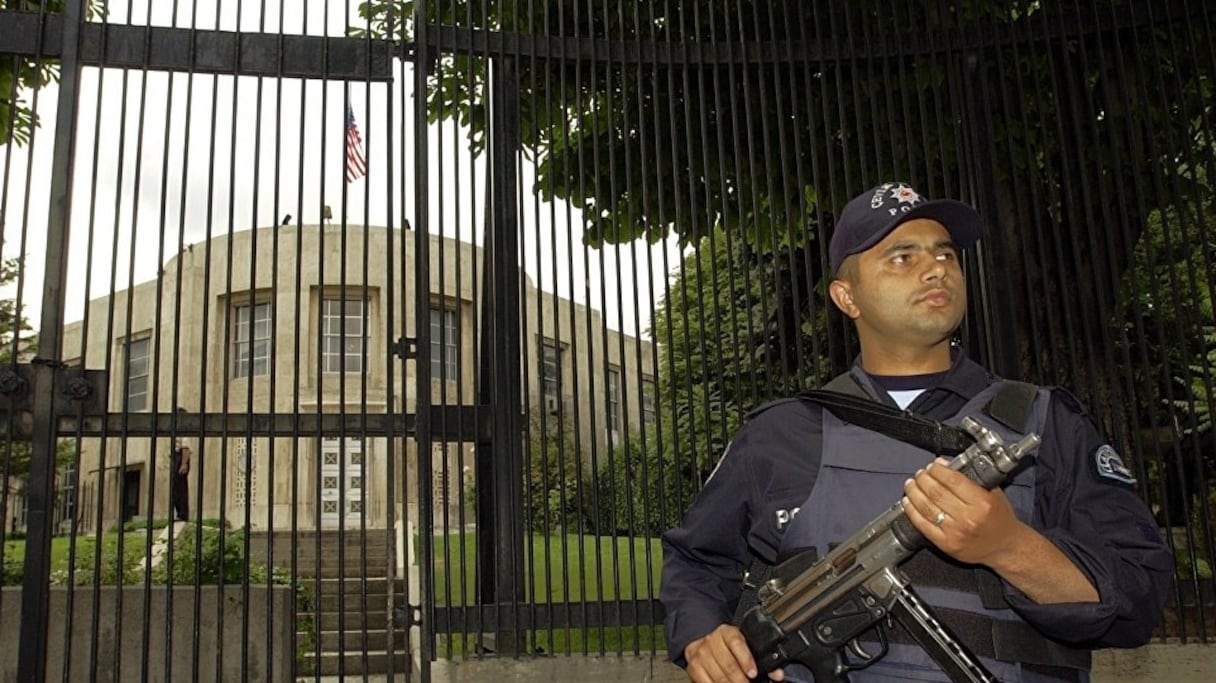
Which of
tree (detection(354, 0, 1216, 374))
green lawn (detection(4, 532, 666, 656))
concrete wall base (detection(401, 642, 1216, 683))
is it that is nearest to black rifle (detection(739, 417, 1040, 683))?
green lawn (detection(4, 532, 666, 656))

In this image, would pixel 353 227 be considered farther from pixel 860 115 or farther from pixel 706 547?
pixel 706 547

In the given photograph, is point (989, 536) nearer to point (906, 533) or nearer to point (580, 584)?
point (906, 533)

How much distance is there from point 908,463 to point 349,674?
9.60 metres

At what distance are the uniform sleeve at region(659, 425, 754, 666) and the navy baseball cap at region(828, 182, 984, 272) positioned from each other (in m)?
0.54

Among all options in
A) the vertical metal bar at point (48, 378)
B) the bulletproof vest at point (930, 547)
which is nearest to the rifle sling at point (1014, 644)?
the bulletproof vest at point (930, 547)

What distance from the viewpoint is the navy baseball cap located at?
2.61 meters

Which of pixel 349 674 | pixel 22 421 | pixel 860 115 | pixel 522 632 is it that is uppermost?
pixel 860 115

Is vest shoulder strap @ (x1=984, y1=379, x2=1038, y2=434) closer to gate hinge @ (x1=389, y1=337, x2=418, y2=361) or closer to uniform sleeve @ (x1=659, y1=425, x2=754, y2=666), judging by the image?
uniform sleeve @ (x1=659, y1=425, x2=754, y2=666)

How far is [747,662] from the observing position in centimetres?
236

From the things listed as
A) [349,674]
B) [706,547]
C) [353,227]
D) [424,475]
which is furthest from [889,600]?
[353,227]

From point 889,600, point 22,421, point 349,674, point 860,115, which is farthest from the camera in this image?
point 349,674

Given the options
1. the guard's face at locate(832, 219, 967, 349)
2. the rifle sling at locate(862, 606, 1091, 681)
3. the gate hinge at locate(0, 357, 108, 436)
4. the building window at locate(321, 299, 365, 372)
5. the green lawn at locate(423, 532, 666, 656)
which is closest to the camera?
the rifle sling at locate(862, 606, 1091, 681)

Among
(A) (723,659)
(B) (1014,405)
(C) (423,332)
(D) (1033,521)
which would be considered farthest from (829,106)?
(A) (723,659)

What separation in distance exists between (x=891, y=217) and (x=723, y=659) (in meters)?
1.08
